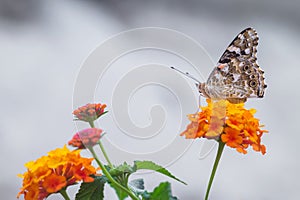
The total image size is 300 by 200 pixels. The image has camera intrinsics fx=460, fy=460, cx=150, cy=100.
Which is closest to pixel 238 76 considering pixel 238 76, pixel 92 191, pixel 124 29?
Answer: pixel 238 76

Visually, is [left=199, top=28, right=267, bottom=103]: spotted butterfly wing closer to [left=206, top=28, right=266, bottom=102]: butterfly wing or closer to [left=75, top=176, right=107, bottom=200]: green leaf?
[left=206, top=28, right=266, bottom=102]: butterfly wing

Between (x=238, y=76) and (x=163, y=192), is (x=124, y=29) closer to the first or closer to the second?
(x=238, y=76)

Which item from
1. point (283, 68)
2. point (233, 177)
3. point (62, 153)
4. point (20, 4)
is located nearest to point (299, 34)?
point (283, 68)

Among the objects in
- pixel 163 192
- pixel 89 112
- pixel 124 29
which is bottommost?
pixel 163 192

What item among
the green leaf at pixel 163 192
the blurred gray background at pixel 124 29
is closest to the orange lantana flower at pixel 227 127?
the green leaf at pixel 163 192

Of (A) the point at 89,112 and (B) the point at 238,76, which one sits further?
(B) the point at 238,76

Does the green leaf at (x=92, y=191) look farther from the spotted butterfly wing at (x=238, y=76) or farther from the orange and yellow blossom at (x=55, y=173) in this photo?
the spotted butterfly wing at (x=238, y=76)
